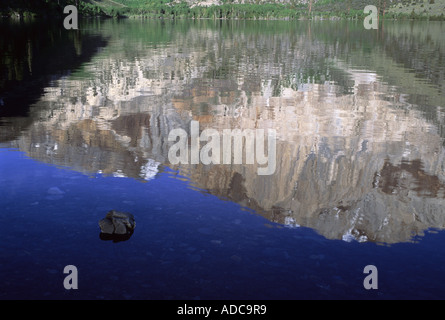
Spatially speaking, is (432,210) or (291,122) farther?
(291,122)

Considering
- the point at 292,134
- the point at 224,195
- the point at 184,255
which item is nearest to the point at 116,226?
the point at 184,255

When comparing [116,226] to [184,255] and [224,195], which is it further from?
[224,195]

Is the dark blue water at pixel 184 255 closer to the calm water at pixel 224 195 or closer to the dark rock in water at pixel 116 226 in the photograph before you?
the calm water at pixel 224 195

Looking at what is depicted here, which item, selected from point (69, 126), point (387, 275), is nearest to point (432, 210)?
point (387, 275)

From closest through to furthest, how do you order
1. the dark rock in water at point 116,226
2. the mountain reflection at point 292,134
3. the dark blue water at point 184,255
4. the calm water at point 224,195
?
the dark blue water at point 184,255 → the calm water at point 224,195 → the dark rock in water at point 116,226 → the mountain reflection at point 292,134

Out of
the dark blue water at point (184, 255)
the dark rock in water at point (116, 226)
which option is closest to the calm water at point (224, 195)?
the dark blue water at point (184, 255)

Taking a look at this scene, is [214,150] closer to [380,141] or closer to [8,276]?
[380,141]

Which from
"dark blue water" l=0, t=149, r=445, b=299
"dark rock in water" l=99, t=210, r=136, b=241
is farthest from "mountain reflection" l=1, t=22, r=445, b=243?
"dark rock in water" l=99, t=210, r=136, b=241
